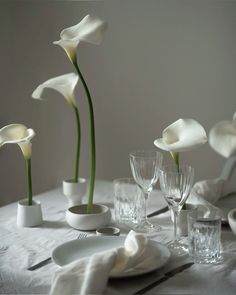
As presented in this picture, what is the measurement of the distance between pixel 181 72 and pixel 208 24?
0.88 ft

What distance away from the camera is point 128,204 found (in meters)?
1.26

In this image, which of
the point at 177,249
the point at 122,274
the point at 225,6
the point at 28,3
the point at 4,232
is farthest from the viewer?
the point at 28,3

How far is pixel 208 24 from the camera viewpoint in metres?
2.35

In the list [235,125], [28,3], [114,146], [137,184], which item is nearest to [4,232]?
[137,184]

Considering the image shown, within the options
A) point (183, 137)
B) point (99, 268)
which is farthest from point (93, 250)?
point (183, 137)

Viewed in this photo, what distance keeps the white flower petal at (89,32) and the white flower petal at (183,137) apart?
0.90 feet

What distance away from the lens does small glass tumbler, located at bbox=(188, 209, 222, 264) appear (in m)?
0.96

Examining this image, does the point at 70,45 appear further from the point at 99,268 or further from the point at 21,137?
the point at 99,268

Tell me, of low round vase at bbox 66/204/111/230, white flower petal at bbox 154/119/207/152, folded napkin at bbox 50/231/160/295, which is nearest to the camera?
folded napkin at bbox 50/231/160/295

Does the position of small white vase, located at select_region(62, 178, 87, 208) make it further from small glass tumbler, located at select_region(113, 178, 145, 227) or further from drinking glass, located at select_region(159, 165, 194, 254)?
drinking glass, located at select_region(159, 165, 194, 254)

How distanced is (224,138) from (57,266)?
48 cm

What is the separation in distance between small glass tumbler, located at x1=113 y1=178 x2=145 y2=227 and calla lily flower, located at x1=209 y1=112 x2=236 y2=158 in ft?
0.84

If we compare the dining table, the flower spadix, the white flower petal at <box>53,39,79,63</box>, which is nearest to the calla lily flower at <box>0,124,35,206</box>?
the flower spadix

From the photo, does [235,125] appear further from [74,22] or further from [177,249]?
[74,22]
